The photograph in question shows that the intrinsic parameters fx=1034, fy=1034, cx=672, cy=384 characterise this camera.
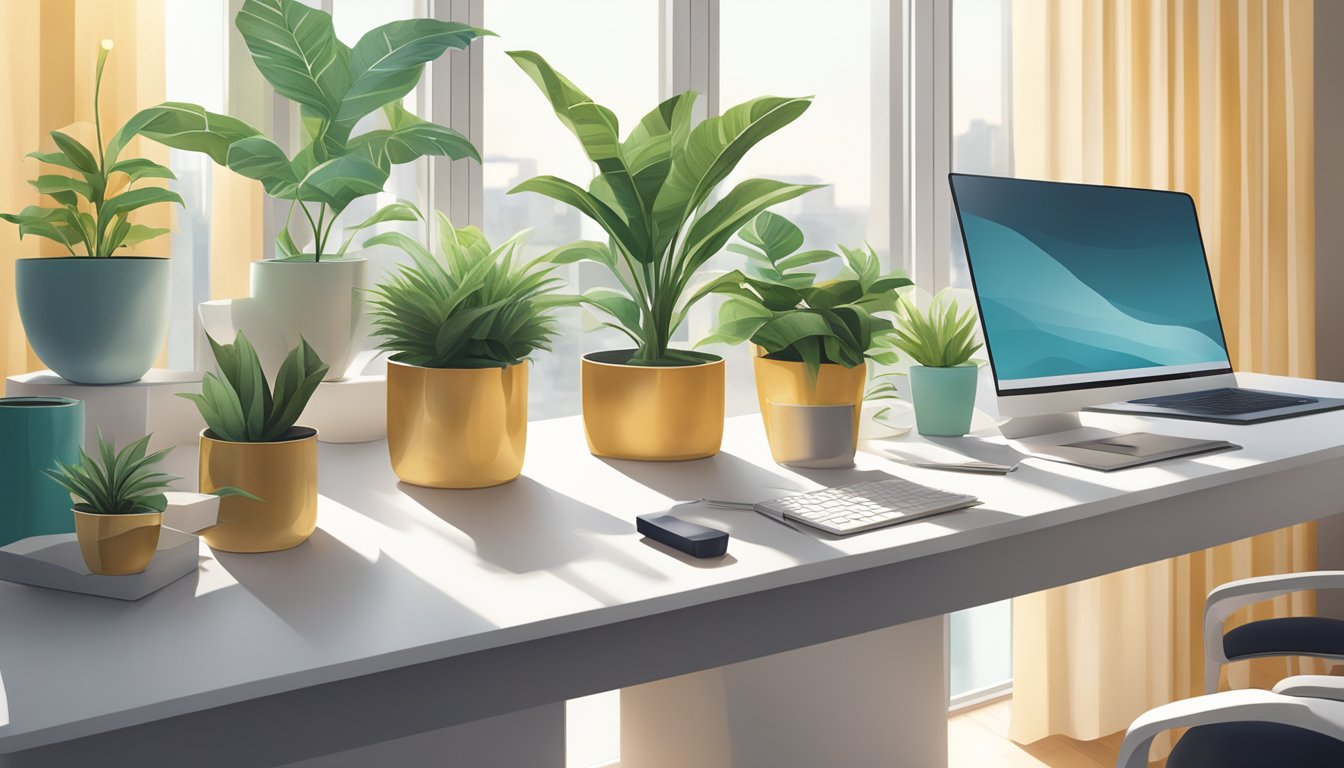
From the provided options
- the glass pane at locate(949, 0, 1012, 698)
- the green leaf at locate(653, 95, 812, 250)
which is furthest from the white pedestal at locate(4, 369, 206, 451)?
the glass pane at locate(949, 0, 1012, 698)

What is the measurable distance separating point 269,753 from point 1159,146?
243 cm

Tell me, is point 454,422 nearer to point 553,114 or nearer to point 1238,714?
point 1238,714

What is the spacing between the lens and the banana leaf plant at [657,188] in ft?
4.33

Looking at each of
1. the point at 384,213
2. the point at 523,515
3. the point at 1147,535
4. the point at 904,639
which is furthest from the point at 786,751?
the point at 384,213

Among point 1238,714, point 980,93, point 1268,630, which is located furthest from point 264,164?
point 980,93

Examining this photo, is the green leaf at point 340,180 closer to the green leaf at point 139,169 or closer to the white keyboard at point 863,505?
the green leaf at point 139,169

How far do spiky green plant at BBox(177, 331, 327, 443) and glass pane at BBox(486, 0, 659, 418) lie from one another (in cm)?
100

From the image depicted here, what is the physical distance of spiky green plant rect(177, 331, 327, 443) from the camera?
970 millimetres

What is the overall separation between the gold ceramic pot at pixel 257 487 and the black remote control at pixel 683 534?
34 centimetres

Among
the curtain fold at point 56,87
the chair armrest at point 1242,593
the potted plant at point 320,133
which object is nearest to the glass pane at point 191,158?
the curtain fold at point 56,87

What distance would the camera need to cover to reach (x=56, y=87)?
1.37 m

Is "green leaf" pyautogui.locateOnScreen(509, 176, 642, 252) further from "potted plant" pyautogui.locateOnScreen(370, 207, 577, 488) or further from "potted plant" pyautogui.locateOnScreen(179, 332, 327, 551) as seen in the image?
"potted plant" pyautogui.locateOnScreen(179, 332, 327, 551)

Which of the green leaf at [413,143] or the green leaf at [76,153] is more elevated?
the green leaf at [413,143]

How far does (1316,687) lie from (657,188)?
0.98m
